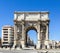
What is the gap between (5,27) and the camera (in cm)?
14375

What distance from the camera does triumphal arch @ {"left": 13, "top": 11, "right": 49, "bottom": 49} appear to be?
210 ft

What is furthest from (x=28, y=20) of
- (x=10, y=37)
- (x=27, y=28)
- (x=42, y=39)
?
(x=10, y=37)

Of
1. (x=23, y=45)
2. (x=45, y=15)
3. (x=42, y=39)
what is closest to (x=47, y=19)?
(x=45, y=15)

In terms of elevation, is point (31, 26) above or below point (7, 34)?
above

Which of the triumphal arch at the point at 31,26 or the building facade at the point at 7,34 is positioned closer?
the triumphal arch at the point at 31,26

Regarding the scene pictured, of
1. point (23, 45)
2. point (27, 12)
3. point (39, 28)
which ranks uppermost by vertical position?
point (27, 12)

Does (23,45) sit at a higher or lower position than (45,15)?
lower

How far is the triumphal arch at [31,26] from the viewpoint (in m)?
63.9

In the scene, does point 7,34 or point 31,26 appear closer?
point 31,26

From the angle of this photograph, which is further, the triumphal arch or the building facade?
the building facade

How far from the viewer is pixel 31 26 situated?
64.6 metres

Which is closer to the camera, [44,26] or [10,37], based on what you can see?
[44,26]

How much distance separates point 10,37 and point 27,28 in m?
76.5

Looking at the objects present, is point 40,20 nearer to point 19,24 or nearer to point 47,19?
point 47,19
